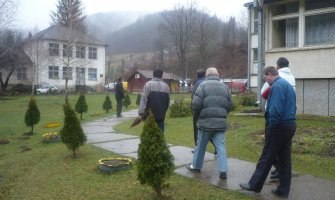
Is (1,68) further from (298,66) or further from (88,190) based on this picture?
(88,190)

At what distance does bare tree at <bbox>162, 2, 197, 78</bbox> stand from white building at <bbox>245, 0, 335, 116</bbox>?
63.2 metres

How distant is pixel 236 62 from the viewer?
74375mm

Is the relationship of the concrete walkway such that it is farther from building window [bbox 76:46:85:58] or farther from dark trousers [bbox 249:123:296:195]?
building window [bbox 76:46:85:58]

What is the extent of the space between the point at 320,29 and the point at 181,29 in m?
67.5

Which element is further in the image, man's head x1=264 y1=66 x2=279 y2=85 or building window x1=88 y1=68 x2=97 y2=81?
building window x1=88 y1=68 x2=97 y2=81

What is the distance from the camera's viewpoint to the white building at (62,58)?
5559 cm

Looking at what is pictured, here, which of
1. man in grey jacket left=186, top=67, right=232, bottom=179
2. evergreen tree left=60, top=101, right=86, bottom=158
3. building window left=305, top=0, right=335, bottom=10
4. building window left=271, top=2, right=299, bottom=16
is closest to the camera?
man in grey jacket left=186, top=67, right=232, bottom=179

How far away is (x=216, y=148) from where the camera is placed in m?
7.27

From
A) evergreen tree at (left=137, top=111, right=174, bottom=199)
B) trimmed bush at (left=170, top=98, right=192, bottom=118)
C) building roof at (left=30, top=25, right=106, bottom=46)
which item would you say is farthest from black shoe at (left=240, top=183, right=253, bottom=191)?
building roof at (left=30, top=25, right=106, bottom=46)

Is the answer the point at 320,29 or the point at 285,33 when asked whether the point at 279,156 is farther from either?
the point at 285,33

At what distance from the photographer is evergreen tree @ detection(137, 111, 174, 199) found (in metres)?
6.04

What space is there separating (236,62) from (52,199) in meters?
69.6

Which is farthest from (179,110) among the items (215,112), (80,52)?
(80,52)

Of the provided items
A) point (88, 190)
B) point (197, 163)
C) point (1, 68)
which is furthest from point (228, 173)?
point (1, 68)
